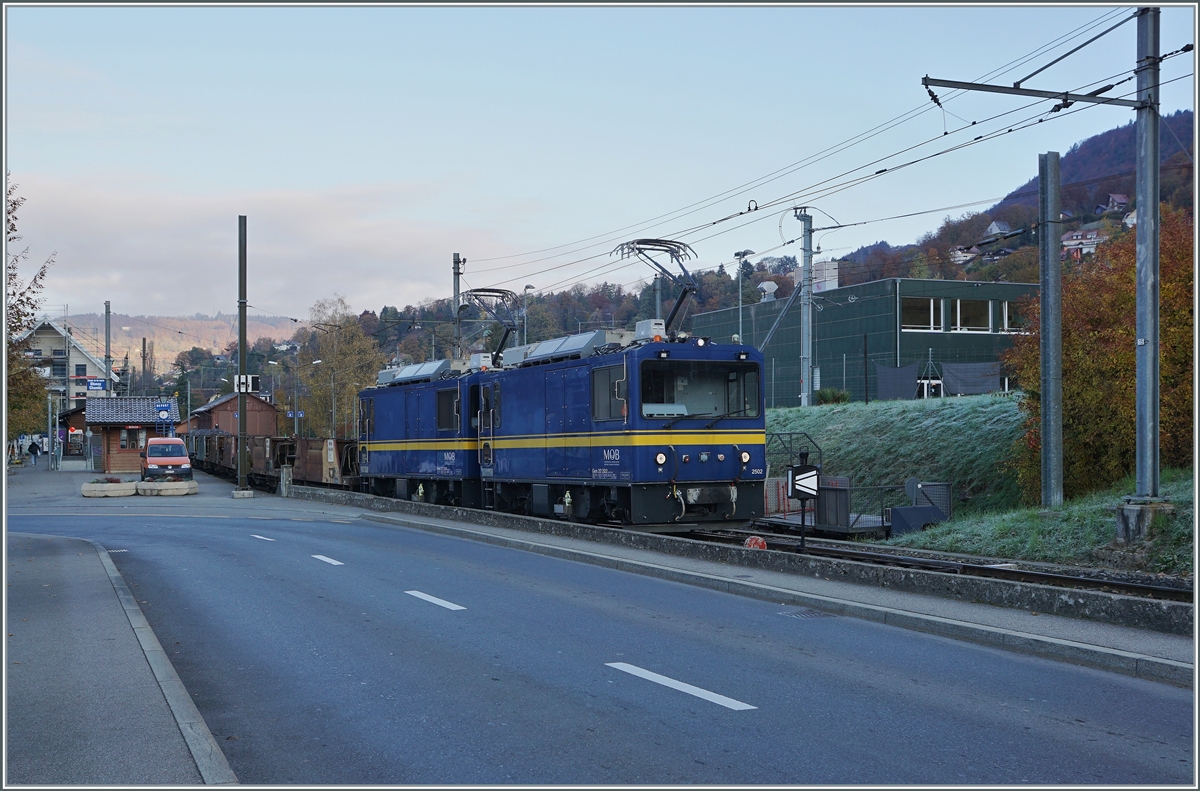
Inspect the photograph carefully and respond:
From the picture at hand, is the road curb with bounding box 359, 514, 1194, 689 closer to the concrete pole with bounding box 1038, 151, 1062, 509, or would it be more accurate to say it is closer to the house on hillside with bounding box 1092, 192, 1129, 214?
the concrete pole with bounding box 1038, 151, 1062, 509

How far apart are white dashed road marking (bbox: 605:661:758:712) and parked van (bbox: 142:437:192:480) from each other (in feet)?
135

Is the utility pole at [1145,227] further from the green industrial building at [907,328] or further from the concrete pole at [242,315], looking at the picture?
the green industrial building at [907,328]

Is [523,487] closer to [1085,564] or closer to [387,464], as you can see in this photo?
[387,464]

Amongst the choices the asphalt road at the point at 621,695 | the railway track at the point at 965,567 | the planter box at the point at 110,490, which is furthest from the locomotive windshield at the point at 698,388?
the planter box at the point at 110,490

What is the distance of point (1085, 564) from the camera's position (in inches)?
641

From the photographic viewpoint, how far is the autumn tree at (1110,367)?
19172 mm

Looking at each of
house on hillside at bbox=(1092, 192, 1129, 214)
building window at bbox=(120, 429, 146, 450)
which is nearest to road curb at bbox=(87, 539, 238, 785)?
building window at bbox=(120, 429, 146, 450)

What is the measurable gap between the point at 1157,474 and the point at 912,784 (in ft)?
38.2

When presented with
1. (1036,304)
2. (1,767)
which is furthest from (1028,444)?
(1,767)

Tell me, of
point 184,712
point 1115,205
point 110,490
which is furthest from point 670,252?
point 1115,205

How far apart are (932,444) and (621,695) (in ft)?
73.9

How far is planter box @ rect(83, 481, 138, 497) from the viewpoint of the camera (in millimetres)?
40219

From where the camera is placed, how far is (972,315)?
203ft

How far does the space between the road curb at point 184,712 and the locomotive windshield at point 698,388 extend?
380 inches
